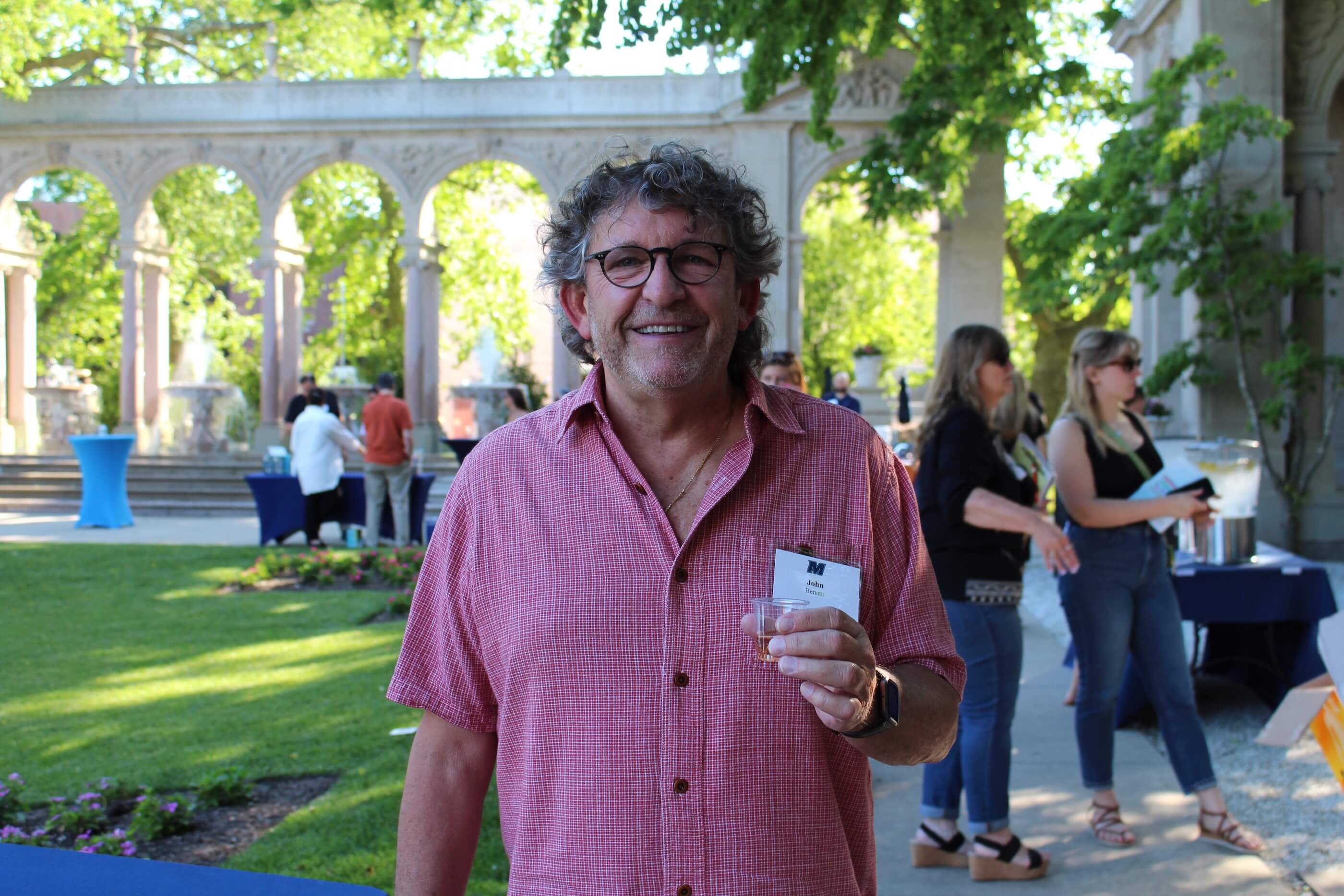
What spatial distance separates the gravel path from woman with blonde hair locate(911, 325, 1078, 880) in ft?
3.72

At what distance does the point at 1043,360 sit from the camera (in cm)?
2441

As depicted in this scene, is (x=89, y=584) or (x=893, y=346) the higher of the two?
(x=893, y=346)

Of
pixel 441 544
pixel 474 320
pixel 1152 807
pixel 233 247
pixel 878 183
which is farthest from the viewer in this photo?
pixel 474 320

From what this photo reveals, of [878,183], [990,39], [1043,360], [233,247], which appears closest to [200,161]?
[233,247]

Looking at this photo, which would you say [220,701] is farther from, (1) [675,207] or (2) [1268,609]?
(1) [675,207]

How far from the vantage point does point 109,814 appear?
5.07 meters

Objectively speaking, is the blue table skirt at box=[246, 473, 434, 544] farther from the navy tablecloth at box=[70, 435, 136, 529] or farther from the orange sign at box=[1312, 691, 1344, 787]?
the orange sign at box=[1312, 691, 1344, 787]

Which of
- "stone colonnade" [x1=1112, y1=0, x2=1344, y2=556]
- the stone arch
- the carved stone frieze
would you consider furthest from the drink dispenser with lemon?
the stone arch

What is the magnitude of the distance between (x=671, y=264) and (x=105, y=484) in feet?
56.6

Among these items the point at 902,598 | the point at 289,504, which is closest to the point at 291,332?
the point at 289,504

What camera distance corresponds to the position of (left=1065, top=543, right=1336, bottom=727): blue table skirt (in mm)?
6703

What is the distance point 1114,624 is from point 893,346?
38.3m

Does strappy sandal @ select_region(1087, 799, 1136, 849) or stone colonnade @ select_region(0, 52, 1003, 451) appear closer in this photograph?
strappy sandal @ select_region(1087, 799, 1136, 849)

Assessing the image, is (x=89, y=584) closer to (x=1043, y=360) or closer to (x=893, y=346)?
(x=1043, y=360)
